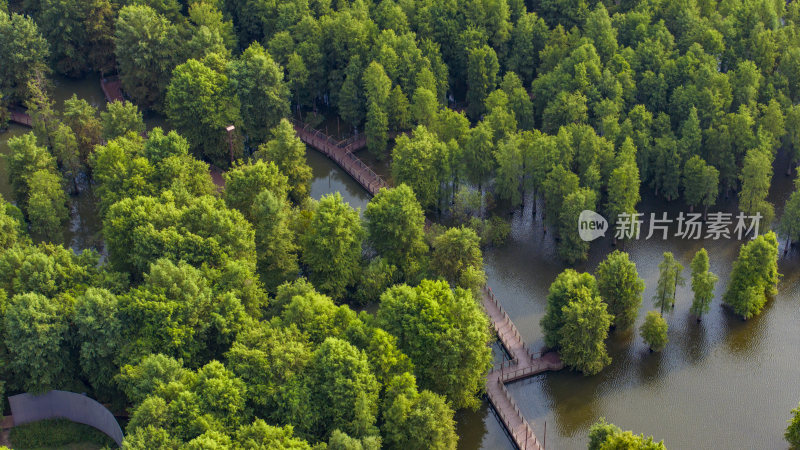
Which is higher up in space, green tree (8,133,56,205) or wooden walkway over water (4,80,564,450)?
green tree (8,133,56,205)

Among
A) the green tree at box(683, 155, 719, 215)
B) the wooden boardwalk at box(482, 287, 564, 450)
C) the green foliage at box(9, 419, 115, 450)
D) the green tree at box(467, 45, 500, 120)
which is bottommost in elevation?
the green foliage at box(9, 419, 115, 450)

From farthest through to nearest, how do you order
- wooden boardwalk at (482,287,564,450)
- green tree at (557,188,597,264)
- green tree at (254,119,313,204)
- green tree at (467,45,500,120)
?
1. green tree at (467,45,500,120)
2. green tree at (254,119,313,204)
3. green tree at (557,188,597,264)
4. wooden boardwalk at (482,287,564,450)

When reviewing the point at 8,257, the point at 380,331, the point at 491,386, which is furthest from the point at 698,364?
the point at 8,257

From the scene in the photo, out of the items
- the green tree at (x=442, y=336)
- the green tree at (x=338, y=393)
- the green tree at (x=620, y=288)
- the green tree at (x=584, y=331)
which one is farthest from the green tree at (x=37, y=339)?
the green tree at (x=620, y=288)

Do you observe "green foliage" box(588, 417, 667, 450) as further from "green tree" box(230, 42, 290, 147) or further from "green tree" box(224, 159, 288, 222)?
"green tree" box(230, 42, 290, 147)

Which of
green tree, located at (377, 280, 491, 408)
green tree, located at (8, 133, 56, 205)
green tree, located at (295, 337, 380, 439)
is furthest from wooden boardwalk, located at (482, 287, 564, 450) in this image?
green tree, located at (8, 133, 56, 205)

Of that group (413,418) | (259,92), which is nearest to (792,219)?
(413,418)

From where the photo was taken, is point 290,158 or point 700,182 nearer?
point 700,182

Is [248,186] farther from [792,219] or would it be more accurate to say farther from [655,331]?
[792,219]
